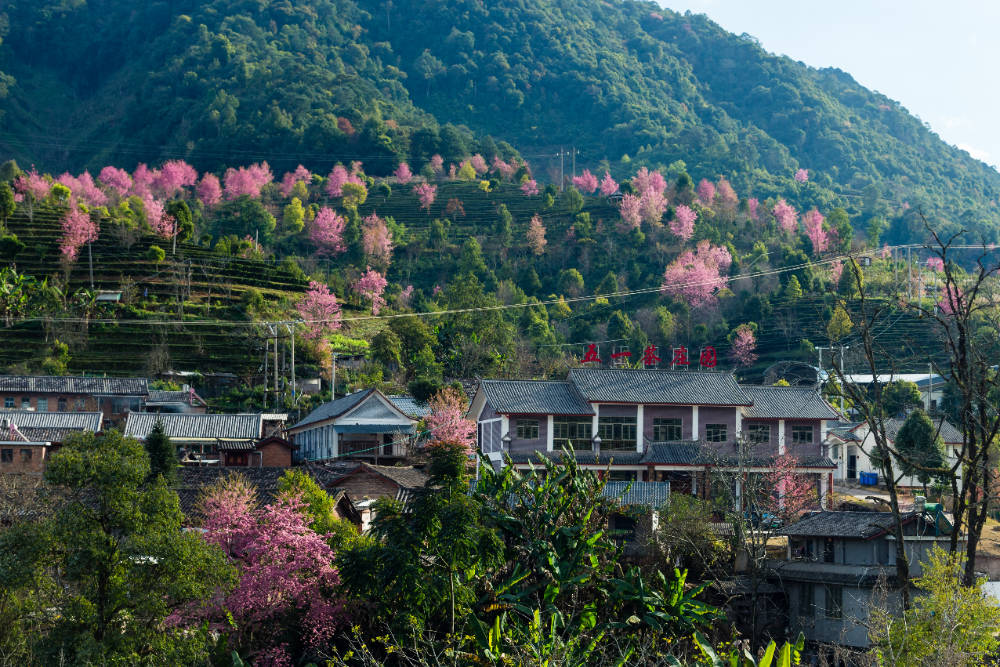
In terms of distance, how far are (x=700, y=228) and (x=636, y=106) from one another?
69.4 m

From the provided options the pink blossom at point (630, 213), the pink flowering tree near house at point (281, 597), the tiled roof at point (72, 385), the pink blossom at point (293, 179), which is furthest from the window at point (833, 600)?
the pink blossom at point (293, 179)

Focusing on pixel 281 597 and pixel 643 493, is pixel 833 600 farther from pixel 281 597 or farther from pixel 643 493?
pixel 281 597

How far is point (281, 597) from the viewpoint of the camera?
59.1 feet

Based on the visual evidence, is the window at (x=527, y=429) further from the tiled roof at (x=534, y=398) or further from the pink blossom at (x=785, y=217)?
the pink blossom at (x=785, y=217)

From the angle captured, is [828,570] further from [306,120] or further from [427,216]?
[306,120]

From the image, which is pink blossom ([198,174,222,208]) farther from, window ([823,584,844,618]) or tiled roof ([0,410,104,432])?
window ([823,584,844,618])

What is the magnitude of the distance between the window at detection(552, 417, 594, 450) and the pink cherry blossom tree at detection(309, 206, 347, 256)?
41278 mm

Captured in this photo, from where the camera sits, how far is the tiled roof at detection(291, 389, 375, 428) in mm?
39688

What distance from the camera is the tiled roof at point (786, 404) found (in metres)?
35.6

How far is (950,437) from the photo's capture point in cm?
3888

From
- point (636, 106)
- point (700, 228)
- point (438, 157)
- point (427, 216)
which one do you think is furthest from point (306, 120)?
point (636, 106)

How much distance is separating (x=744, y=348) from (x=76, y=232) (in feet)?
120

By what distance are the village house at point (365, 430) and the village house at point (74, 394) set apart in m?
9.01

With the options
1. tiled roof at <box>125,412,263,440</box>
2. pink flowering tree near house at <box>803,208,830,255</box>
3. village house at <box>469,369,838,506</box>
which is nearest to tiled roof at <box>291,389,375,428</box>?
tiled roof at <box>125,412,263,440</box>
